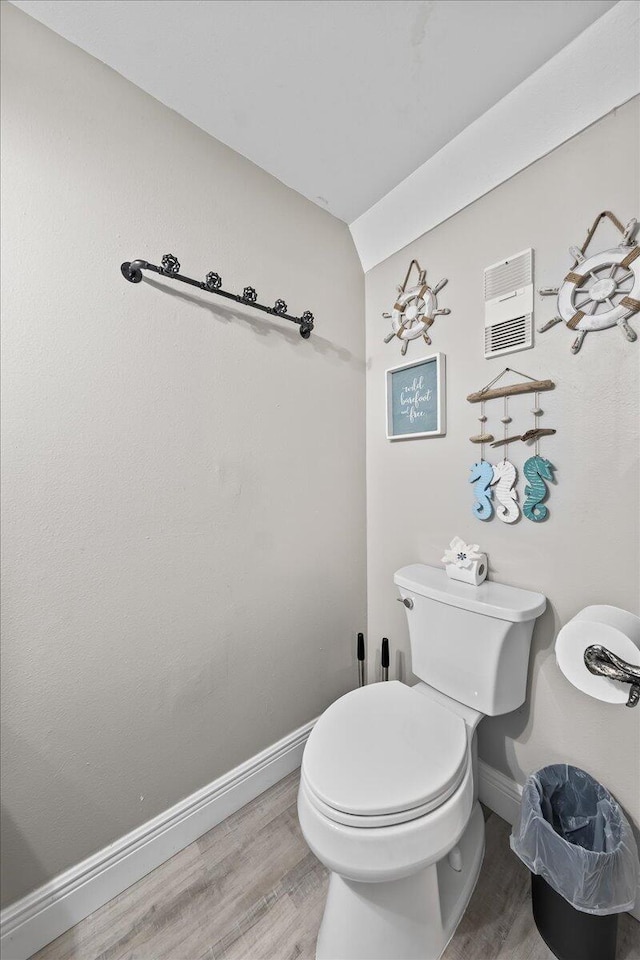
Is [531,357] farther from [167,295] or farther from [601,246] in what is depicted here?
[167,295]

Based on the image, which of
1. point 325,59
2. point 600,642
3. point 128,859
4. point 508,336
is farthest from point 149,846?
point 325,59

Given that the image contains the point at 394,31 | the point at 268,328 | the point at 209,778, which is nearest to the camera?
the point at 394,31

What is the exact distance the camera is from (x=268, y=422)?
1.29 meters

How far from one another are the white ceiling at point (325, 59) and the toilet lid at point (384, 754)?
1.77m

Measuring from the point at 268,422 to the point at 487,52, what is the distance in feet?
3.80

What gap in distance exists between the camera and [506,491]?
1140 millimetres

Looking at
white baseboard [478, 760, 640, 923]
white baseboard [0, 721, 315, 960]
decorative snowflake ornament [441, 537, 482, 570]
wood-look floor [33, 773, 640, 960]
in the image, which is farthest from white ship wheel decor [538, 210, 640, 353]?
white baseboard [0, 721, 315, 960]

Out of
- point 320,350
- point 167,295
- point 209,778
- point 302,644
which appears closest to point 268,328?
point 320,350

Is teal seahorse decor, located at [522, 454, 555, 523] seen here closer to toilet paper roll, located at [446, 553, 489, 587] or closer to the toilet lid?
toilet paper roll, located at [446, 553, 489, 587]

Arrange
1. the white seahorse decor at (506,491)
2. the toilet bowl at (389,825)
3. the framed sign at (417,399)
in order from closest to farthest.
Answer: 1. the toilet bowl at (389,825)
2. the white seahorse decor at (506,491)
3. the framed sign at (417,399)

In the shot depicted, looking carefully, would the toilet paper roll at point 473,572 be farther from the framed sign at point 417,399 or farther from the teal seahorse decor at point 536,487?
the framed sign at point 417,399

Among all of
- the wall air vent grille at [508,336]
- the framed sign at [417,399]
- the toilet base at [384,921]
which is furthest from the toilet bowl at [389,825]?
the wall air vent grille at [508,336]

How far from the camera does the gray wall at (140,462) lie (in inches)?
34.0

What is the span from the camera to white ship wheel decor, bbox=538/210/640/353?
2.96 ft
